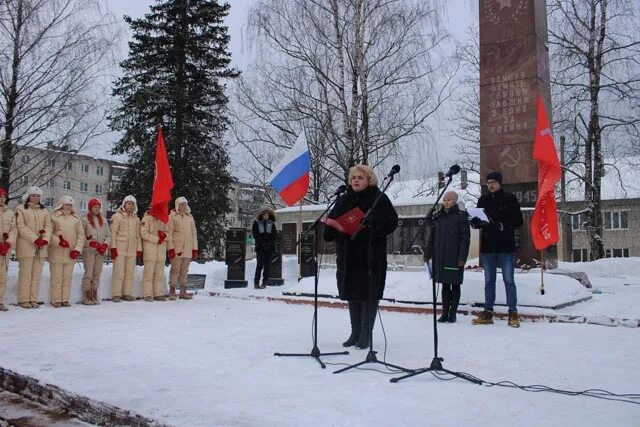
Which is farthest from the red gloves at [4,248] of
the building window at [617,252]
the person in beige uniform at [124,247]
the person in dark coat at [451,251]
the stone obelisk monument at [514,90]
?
the building window at [617,252]

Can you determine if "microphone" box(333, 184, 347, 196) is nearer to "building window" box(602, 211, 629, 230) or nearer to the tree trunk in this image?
the tree trunk

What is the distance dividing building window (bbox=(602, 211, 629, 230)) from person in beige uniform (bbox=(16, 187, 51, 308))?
48199 millimetres

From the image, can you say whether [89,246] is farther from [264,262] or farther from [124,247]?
[264,262]

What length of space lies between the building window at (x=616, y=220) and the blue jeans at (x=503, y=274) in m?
45.7

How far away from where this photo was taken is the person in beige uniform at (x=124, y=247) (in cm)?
1007

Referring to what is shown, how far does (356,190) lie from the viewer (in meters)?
5.28

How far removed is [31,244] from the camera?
8.75 m

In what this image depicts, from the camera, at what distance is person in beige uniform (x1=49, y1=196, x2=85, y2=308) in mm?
9117

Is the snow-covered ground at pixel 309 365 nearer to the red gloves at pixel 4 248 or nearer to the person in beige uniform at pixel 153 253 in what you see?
the red gloves at pixel 4 248

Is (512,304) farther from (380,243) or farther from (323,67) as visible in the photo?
(323,67)

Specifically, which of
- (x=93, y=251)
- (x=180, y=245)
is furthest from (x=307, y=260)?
(x=93, y=251)

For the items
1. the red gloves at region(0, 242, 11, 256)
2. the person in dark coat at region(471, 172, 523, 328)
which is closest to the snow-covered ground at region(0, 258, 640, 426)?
the person in dark coat at region(471, 172, 523, 328)

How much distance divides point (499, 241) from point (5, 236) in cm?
763

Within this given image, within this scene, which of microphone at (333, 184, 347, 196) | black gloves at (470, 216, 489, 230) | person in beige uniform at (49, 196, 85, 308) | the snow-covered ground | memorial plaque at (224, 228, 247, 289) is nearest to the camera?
the snow-covered ground
